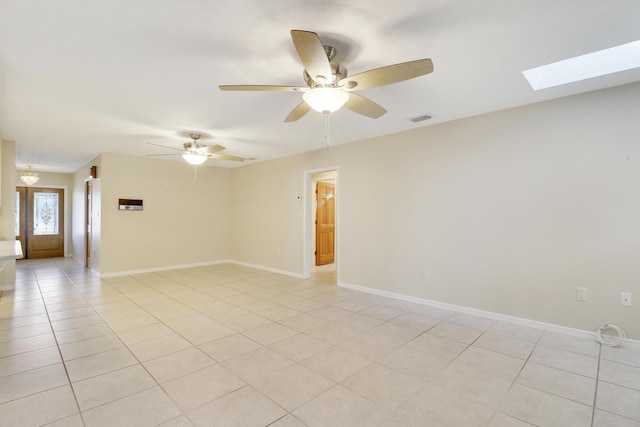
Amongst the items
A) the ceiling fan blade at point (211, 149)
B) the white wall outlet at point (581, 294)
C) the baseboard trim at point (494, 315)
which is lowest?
the baseboard trim at point (494, 315)

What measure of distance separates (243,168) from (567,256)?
20.7ft

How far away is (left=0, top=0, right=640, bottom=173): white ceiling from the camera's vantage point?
5.78 feet

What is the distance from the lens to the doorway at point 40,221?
792cm

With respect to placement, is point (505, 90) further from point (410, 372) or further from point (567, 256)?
point (410, 372)

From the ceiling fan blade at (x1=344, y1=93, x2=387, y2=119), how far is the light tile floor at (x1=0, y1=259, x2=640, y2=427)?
215cm

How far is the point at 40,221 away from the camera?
8234 millimetres

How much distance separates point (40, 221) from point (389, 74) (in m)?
10.4

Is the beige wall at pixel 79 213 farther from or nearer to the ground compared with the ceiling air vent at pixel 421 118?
nearer to the ground

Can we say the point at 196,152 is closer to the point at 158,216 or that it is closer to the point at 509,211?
the point at 158,216

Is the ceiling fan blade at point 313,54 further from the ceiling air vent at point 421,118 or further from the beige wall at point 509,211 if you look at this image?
the beige wall at point 509,211

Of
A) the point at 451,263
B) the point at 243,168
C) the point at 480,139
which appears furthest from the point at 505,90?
the point at 243,168

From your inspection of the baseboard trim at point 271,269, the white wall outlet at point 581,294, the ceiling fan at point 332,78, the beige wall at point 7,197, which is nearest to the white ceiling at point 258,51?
the ceiling fan at point 332,78

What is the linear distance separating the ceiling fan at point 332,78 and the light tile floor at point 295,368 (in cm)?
208

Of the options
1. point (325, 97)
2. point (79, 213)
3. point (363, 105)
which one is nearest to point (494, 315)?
point (363, 105)
